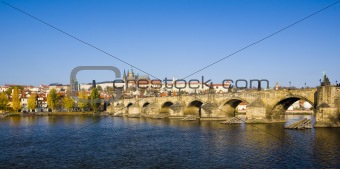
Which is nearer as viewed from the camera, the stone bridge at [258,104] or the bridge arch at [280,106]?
the stone bridge at [258,104]

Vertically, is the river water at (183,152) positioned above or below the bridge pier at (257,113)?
below

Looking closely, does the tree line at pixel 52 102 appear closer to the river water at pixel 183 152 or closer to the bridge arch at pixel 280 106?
the bridge arch at pixel 280 106

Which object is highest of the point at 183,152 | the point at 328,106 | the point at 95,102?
the point at 328,106

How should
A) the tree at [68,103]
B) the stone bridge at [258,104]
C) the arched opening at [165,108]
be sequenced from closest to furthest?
the stone bridge at [258,104], the arched opening at [165,108], the tree at [68,103]

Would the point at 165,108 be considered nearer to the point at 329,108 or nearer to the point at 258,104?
the point at 258,104

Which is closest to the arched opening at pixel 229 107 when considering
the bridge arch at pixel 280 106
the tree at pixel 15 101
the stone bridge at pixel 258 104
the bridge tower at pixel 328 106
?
the stone bridge at pixel 258 104

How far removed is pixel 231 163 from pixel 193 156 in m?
3.82

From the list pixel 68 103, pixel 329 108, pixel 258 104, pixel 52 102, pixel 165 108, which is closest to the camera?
pixel 329 108

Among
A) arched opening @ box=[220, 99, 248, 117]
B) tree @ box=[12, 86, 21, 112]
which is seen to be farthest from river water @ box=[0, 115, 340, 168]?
tree @ box=[12, 86, 21, 112]

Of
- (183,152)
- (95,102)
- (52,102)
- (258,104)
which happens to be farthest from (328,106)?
(52,102)

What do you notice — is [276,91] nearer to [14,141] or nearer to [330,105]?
[330,105]

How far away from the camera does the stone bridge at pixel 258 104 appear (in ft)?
138

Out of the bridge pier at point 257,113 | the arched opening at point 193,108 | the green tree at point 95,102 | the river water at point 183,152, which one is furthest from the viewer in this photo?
the green tree at point 95,102

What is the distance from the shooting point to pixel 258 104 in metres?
52.3
